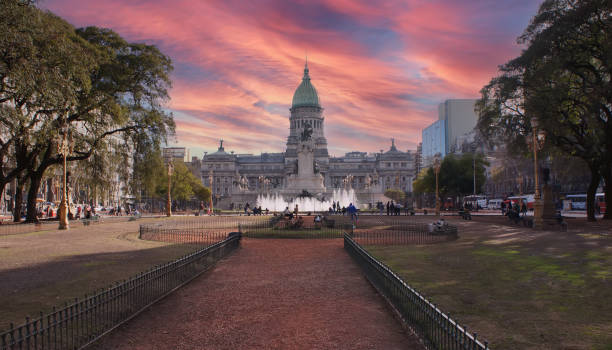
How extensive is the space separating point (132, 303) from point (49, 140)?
28.4 meters

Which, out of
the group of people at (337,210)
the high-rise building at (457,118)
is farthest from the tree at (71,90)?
the high-rise building at (457,118)

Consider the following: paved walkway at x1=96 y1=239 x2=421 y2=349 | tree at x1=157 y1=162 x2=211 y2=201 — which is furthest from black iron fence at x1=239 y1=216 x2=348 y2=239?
tree at x1=157 y1=162 x2=211 y2=201

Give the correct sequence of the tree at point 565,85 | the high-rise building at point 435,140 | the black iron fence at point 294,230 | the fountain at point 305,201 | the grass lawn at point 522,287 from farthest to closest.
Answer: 1. the high-rise building at point 435,140
2. the fountain at point 305,201
3. the tree at point 565,85
4. the black iron fence at point 294,230
5. the grass lawn at point 522,287

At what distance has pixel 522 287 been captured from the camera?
1184 centimetres

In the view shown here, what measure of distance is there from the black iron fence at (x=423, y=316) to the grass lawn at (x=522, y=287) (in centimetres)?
95

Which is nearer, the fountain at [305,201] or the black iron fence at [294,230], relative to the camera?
the black iron fence at [294,230]

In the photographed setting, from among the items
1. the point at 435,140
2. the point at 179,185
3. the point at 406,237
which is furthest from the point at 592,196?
the point at 435,140

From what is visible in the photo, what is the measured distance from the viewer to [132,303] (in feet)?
34.4

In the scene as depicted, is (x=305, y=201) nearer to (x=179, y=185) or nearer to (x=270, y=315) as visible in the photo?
(x=179, y=185)

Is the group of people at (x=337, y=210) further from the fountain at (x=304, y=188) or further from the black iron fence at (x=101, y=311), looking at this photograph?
the black iron fence at (x=101, y=311)

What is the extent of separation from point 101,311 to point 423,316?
664 centimetres

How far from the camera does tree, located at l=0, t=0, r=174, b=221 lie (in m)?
24.2

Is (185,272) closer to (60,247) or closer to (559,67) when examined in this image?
(60,247)

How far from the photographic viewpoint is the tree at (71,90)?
79.3 feet
